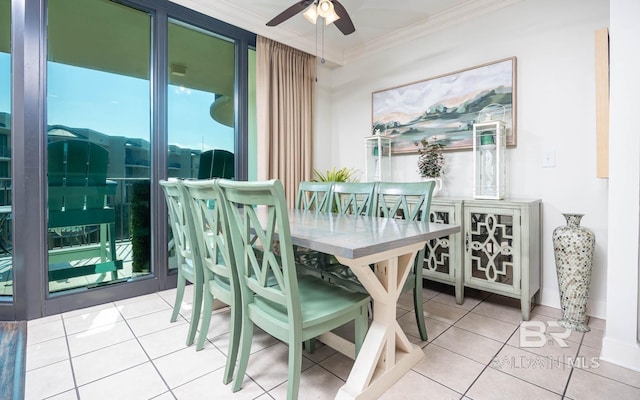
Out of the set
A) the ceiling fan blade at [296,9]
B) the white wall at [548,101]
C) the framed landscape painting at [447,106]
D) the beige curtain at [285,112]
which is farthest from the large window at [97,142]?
the white wall at [548,101]

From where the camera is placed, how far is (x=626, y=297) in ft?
5.31

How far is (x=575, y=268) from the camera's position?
203 cm

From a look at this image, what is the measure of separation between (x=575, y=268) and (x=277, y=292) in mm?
1966

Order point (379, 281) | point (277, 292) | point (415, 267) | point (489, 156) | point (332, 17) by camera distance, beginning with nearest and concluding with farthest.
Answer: point (277, 292), point (379, 281), point (415, 267), point (332, 17), point (489, 156)

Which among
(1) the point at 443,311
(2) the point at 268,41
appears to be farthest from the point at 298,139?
(1) the point at 443,311

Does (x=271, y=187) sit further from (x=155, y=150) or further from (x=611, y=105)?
(x=155, y=150)

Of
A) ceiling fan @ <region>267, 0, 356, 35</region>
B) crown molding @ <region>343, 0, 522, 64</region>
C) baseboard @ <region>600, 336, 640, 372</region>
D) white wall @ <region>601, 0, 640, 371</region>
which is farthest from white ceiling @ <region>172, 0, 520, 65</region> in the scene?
baseboard @ <region>600, 336, 640, 372</region>

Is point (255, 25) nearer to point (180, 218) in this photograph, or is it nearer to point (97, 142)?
point (97, 142)

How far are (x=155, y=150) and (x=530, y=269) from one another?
306 centimetres

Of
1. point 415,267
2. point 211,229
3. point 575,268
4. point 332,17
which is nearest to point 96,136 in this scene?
point 211,229

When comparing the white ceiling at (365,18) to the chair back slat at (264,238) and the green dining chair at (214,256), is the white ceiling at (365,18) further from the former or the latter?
the chair back slat at (264,238)

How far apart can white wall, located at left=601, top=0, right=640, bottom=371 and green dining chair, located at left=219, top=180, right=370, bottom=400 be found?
4.38 ft

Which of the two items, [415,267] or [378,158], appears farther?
[378,158]

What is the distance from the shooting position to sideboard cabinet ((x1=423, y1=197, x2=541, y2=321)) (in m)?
2.19
